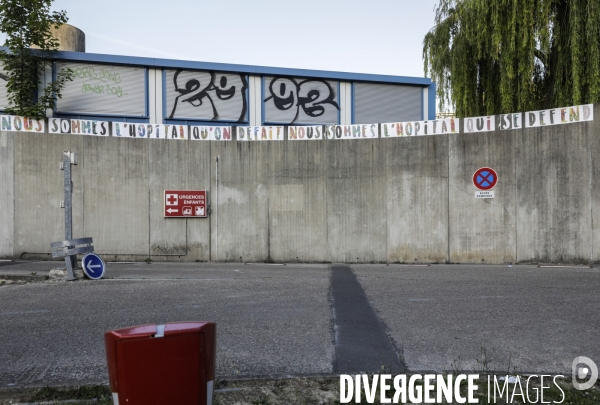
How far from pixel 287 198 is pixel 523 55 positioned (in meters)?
8.23

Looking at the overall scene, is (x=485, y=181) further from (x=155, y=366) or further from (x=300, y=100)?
(x=155, y=366)

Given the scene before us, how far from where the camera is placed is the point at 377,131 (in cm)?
1470

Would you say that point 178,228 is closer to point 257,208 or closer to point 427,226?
point 257,208

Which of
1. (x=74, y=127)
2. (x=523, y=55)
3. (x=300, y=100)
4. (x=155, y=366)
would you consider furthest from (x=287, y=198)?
(x=155, y=366)

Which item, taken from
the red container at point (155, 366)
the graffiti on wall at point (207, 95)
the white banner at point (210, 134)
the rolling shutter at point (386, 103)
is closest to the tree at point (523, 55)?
the rolling shutter at point (386, 103)

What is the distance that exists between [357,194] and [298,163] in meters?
1.98

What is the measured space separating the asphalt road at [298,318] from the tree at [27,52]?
6.83 metres

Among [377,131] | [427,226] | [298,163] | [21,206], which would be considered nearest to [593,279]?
[427,226]

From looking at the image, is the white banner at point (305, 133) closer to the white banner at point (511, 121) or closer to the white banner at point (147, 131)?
the white banner at point (147, 131)

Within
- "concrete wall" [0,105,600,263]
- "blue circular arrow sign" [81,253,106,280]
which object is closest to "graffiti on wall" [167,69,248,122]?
"concrete wall" [0,105,600,263]

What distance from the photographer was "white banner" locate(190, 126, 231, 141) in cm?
1491

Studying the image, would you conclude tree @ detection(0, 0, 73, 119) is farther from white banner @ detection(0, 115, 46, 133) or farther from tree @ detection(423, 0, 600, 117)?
tree @ detection(423, 0, 600, 117)

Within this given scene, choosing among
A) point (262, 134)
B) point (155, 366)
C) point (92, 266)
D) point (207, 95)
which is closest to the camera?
point (155, 366)

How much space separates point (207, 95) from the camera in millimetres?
17922
